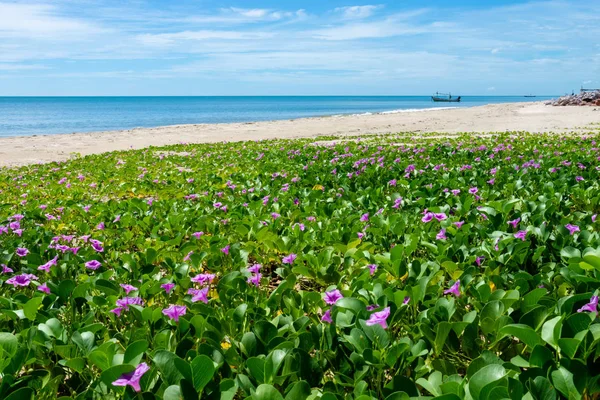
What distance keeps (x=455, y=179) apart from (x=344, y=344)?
450 cm

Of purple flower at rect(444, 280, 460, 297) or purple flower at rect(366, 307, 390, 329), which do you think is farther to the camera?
purple flower at rect(444, 280, 460, 297)

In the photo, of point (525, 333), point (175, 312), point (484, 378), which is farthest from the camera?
point (175, 312)

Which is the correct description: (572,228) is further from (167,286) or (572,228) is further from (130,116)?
(130,116)

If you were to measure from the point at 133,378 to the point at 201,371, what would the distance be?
0.24 m

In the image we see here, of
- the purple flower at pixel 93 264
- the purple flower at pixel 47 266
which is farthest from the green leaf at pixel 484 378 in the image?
the purple flower at pixel 47 266

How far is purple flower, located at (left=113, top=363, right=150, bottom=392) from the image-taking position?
1.80 metres

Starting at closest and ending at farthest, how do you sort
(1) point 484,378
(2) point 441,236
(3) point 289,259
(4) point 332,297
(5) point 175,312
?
(1) point 484,378 → (5) point 175,312 → (4) point 332,297 → (3) point 289,259 → (2) point 441,236

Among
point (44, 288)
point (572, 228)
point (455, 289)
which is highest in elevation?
point (572, 228)

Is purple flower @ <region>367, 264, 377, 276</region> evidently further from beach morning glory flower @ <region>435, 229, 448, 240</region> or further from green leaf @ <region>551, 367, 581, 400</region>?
green leaf @ <region>551, 367, 581, 400</region>

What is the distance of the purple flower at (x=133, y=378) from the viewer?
70.7 inches

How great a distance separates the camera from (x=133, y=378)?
5.92 feet

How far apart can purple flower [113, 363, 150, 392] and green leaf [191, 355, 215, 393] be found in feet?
0.58

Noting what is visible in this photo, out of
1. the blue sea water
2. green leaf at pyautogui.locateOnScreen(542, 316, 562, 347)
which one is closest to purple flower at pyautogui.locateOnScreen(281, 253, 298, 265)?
green leaf at pyautogui.locateOnScreen(542, 316, 562, 347)

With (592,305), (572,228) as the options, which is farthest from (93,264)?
(572,228)
